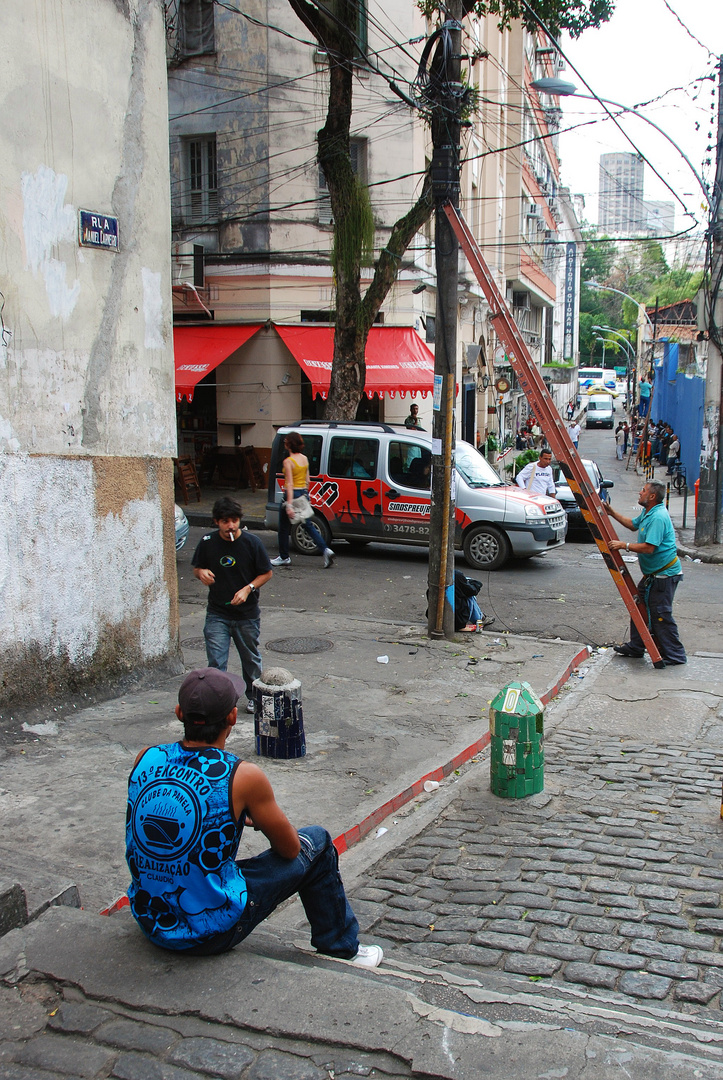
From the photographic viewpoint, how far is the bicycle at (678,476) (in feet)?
82.0

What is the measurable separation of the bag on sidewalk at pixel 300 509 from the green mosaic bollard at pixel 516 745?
8.03 m

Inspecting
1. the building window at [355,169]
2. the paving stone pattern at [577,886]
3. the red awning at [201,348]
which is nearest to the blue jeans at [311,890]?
the paving stone pattern at [577,886]

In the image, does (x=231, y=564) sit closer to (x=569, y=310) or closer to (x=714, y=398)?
(x=714, y=398)

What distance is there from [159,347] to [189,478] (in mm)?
12054

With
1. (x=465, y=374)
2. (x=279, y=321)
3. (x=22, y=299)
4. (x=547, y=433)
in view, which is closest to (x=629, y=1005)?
(x=22, y=299)

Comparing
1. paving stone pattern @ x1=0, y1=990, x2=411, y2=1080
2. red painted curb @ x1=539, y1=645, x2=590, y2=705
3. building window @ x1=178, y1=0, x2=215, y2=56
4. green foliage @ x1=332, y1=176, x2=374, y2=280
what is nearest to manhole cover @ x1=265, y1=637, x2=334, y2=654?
red painted curb @ x1=539, y1=645, x2=590, y2=705

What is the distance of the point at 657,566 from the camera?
8.84 metres

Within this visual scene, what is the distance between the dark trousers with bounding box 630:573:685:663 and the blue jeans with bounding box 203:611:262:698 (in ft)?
13.6

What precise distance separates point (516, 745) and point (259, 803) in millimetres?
2841

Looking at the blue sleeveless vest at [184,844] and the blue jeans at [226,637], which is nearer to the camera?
the blue sleeveless vest at [184,844]

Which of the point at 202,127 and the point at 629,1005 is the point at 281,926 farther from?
the point at 202,127

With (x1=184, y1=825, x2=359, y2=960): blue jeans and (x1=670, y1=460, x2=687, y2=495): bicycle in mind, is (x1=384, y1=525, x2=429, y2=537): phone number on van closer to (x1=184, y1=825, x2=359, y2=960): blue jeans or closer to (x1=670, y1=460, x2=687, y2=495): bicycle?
(x1=184, y1=825, x2=359, y2=960): blue jeans

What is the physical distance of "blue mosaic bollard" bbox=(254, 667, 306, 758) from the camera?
6.15 meters

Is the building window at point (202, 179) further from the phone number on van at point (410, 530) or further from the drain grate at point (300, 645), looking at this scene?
the drain grate at point (300, 645)
